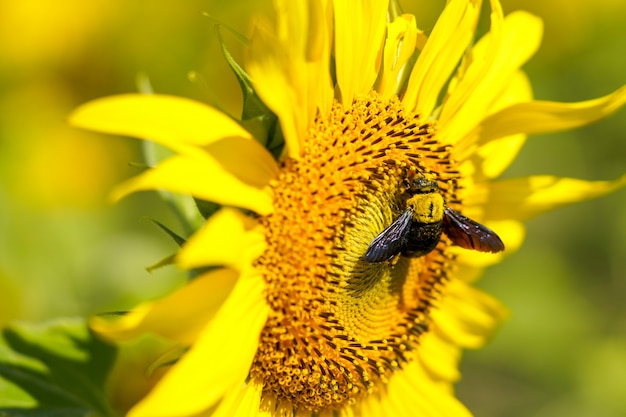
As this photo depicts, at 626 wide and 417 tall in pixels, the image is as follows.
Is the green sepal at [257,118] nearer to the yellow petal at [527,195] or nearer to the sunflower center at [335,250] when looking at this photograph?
the sunflower center at [335,250]

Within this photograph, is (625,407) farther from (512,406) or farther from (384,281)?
(384,281)

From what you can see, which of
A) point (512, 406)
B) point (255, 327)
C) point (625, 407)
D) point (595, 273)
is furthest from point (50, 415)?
point (595, 273)

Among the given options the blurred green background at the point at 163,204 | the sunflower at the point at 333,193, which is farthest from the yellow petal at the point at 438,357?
the blurred green background at the point at 163,204

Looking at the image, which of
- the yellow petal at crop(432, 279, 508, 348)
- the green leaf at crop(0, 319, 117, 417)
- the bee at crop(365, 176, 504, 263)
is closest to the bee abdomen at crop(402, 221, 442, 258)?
the bee at crop(365, 176, 504, 263)

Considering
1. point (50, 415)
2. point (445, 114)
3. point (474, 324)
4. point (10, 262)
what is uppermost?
point (445, 114)

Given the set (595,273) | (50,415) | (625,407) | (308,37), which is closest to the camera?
(308,37)

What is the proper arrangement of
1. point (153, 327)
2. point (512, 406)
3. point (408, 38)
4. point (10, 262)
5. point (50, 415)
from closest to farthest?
point (153, 327)
point (408, 38)
point (50, 415)
point (10, 262)
point (512, 406)

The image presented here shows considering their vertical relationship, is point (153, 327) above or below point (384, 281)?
below

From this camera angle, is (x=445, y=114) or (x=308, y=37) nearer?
(x=308, y=37)
